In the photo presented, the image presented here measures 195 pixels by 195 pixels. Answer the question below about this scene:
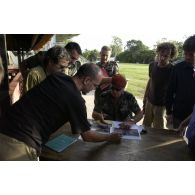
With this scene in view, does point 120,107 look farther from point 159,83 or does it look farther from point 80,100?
point 80,100

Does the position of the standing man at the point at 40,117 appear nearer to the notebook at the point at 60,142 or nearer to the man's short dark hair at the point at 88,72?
the man's short dark hair at the point at 88,72

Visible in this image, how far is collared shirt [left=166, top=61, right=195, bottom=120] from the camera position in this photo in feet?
9.57

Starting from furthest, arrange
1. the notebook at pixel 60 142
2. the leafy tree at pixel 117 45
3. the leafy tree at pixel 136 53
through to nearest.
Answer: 1. the leafy tree at pixel 117 45
2. the leafy tree at pixel 136 53
3. the notebook at pixel 60 142

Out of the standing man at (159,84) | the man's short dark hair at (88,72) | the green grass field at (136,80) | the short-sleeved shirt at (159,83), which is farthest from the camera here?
the green grass field at (136,80)

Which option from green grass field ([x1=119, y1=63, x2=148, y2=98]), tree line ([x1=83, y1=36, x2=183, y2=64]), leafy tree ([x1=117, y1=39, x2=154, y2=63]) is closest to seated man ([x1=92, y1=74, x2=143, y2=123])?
green grass field ([x1=119, y1=63, x2=148, y2=98])

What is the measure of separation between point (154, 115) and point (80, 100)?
88.8 inches

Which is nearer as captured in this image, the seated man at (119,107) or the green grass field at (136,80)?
the seated man at (119,107)

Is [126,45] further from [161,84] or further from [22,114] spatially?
[22,114]

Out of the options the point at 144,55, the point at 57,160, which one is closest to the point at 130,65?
the point at 144,55

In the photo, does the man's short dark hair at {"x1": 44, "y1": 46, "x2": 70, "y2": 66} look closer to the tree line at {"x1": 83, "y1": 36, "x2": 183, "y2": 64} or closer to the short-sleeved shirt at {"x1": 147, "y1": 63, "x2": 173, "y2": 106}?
the short-sleeved shirt at {"x1": 147, "y1": 63, "x2": 173, "y2": 106}

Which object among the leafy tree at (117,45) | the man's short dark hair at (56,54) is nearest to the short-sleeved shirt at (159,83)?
the man's short dark hair at (56,54)

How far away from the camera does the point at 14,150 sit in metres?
1.75

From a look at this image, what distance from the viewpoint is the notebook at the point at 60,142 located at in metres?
1.99

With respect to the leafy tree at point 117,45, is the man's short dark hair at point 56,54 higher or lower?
lower
